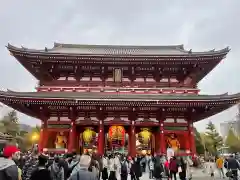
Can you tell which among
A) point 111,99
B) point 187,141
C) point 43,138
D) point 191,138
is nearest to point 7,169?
point 111,99

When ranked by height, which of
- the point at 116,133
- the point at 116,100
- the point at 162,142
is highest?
the point at 116,100

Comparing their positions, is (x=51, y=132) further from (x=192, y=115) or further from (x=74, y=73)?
(x=192, y=115)

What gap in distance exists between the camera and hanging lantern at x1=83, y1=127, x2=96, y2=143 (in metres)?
23.0

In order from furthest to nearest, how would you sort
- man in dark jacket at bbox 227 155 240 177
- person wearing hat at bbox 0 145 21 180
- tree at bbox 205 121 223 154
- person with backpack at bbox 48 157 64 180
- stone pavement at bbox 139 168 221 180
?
tree at bbox 205 121 223 154, stone pavement at bbox 139 168 221 180, man in dark jacket at bbox 227 155 240 177, person with backpack at bbox 48 157 64 180, person wearing hat at bbox 0 145 21 180

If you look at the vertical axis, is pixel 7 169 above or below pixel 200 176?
above

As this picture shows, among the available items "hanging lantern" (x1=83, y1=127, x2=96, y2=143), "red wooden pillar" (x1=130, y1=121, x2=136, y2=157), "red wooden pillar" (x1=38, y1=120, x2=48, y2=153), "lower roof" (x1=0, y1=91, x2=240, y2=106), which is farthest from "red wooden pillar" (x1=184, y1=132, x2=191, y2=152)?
"red wooden pillar" (x1=38, y1=120, x2=48, y2=153)

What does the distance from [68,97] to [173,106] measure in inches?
354

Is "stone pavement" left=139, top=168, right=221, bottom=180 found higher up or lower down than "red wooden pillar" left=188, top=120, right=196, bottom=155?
lower down

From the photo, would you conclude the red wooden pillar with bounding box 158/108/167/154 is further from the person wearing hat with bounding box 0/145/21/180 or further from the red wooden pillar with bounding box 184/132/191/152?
the person wearing hat with bounding box 0/145/21/180

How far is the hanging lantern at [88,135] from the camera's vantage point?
23.0 metres

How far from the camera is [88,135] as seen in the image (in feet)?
75.5

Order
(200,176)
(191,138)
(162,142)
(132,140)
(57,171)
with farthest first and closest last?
(132,140) → (191,138) → (162,142) → (200,176) → (57,171)

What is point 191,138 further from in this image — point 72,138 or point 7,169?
point 7,169

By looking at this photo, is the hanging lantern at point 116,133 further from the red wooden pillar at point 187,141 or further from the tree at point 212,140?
the tree at point 212,140
